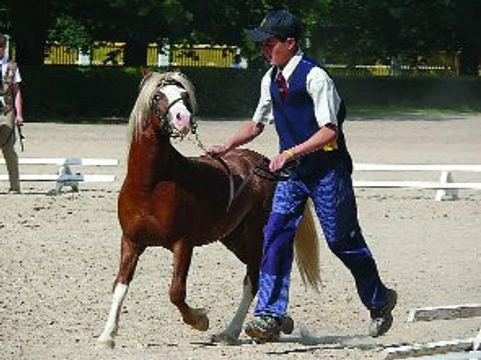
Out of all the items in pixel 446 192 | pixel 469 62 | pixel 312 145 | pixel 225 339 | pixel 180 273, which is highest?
pixel 312 145

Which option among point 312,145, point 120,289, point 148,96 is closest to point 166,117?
point 148,96

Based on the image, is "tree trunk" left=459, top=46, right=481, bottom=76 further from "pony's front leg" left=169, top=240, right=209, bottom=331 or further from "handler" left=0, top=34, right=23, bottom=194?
"pony's front leg" left=169, top=240, right=209, bottom=331

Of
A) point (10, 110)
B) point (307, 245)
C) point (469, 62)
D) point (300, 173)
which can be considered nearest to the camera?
point (300, 173)

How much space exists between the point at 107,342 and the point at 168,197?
0.94 meters

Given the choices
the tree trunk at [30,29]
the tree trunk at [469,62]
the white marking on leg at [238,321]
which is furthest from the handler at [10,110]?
the tree trunk at [469,62]

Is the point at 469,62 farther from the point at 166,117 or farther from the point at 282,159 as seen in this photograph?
the point at 282,159

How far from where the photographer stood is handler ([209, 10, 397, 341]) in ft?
28.6

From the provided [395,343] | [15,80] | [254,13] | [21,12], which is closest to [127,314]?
[395,343]

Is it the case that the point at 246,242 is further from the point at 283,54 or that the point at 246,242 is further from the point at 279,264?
the point at 283,54

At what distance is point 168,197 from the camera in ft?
29.4

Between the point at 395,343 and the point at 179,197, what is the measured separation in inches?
65.9

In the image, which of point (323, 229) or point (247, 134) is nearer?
point (323, 229)

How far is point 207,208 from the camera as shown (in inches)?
363

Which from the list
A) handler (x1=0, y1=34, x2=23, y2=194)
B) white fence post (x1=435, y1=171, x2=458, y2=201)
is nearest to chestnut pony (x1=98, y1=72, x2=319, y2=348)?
handler (x1=0, y1=34, x2=23, y2=194)
